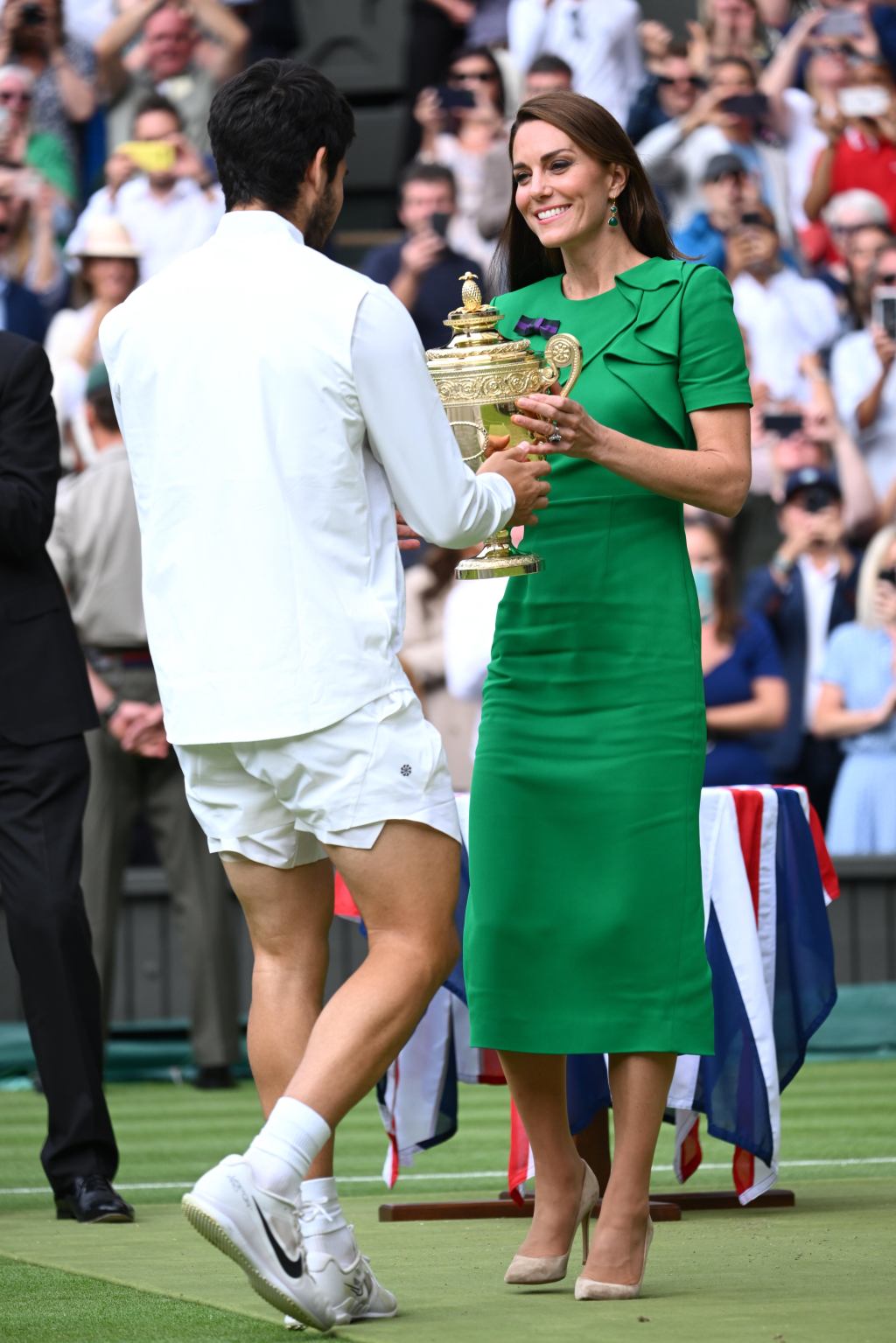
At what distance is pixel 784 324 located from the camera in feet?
31.6

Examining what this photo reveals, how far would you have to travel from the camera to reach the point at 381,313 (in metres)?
3.08

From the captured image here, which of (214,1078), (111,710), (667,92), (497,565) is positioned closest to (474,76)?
(667,92)

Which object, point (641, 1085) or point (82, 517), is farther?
point (82, 517)

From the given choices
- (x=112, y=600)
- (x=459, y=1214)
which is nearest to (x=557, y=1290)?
(x=459, y=1214)

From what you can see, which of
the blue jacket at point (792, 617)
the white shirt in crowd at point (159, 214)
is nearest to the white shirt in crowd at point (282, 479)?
the blue jacket at point (792, 617)

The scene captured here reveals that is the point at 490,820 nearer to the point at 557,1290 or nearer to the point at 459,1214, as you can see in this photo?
the point at 557,1290

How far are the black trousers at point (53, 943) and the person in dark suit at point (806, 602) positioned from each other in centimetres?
491

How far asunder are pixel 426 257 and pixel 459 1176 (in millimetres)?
4938

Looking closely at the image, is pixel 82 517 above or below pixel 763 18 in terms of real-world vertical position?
below

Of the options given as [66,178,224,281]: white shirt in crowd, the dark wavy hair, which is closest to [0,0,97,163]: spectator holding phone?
[66,178,224,281]: white shirt in crowd

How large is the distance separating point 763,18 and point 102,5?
2809 millimetres

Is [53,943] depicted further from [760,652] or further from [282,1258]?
[760,652]

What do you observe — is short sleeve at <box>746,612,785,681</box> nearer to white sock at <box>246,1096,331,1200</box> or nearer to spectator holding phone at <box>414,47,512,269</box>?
spectator holding phone at <box>414,47,512,269</box>

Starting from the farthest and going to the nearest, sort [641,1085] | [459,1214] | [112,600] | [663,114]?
[663,114]
[112,600]
[459,1214]
[641,1085]
